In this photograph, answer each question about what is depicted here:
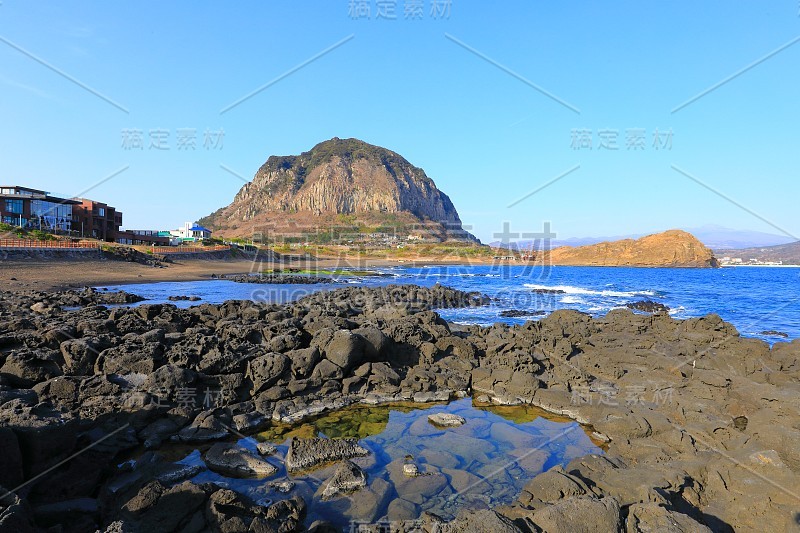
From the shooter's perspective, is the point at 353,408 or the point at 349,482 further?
the point at 353,408

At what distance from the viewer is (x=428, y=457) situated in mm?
8430

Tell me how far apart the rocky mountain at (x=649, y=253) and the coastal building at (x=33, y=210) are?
151401 mm

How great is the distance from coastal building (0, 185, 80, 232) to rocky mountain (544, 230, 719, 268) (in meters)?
151

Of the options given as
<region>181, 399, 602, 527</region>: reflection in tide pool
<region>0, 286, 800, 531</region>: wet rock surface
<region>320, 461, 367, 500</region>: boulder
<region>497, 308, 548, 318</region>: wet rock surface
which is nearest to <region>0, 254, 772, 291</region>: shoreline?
<region>0, 286, 800, 531</region>: wet rock surface

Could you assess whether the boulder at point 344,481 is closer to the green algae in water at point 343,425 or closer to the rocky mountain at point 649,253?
the green algae in water at point 343,425

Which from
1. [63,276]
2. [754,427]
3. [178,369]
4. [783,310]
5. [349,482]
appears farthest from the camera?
Answer: [63,276]

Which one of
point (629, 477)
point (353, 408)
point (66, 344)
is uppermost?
point (66, 344)

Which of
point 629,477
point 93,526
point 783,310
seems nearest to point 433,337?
point 629,477

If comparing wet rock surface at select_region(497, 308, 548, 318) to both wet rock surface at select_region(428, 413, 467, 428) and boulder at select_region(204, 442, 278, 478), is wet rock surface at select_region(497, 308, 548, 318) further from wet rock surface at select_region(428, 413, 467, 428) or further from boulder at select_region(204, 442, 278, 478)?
boulder at select_region(204, 442, 278, 478)

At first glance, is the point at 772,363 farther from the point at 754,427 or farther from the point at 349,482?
→ the point at 349,482

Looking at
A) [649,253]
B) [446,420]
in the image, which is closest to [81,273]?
[446,420]

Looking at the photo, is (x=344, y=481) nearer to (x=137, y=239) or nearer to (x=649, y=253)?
(x=137, y=239)

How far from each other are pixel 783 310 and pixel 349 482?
40688 mm

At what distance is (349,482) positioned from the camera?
23.6 feet
